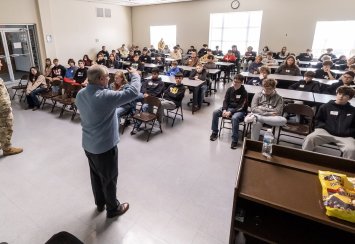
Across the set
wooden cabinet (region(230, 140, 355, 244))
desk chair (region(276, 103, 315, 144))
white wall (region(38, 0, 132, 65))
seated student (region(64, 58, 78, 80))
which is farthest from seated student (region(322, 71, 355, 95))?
white wall (region(38, 0, 132, 65))

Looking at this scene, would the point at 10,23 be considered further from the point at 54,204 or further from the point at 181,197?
the point at 181,197

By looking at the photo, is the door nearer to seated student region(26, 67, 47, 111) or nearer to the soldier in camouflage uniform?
seated student region(26, 67, 47, 111)

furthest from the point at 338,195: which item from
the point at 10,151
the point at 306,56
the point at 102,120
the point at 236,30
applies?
the point at 236,30

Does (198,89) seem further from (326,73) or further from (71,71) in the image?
(71,71)

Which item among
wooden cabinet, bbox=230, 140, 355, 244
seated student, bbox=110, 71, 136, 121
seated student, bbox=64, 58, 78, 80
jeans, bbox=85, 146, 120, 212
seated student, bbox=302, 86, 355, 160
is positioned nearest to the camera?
wooden cabinet, bbox=230, 140, 355, 244

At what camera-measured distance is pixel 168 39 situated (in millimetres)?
13523

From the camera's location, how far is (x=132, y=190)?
2867mm

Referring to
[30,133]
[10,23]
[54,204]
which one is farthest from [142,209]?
[10,23]

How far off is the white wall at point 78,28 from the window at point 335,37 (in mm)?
9928

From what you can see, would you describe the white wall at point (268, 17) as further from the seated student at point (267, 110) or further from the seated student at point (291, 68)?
the seated student at point (267, 110)

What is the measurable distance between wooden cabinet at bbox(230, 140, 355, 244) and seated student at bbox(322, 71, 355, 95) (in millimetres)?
3582

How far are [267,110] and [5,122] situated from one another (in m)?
4.16

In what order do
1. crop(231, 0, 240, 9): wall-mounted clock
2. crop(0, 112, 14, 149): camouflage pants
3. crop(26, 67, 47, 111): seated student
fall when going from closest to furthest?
crop(0, 112, 14, 149): camouflage pants, crop(26, 67, 47, 111): seated student, crop(231, 0, 240, 9): wall-mounted clock

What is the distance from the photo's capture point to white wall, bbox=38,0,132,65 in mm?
9422
